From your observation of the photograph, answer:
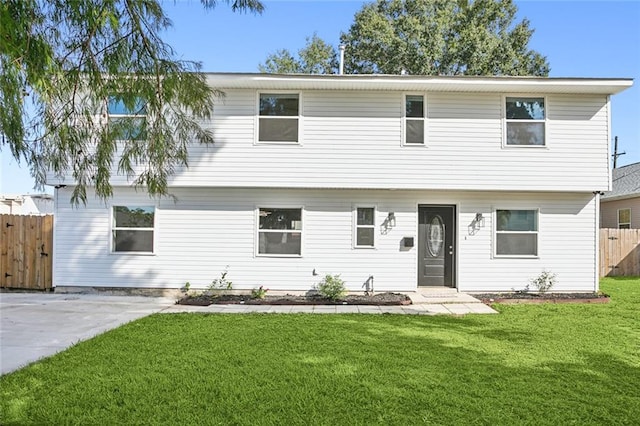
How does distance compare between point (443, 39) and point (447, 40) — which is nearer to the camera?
point (443, 39)

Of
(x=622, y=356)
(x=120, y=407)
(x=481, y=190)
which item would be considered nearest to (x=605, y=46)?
(x=481, y=190)

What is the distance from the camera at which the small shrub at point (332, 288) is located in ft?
31.2

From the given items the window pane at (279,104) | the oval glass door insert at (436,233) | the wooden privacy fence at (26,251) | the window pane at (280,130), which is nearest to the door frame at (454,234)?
the oval glass door insert at (436,233)

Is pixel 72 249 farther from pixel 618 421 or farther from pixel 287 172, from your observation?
pixel 618 421

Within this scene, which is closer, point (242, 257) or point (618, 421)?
point (618, 421)

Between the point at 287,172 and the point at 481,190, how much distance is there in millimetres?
4530

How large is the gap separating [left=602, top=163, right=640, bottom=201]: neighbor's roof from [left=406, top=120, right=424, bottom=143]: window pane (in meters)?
12.8

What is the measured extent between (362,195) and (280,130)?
245cm

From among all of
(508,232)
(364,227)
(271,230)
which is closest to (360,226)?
(364,227)

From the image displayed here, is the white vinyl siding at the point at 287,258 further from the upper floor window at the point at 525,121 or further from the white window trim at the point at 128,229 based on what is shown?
the upper floor window at the point at 525,121

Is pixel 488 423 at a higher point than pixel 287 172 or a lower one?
lower

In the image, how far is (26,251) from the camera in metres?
10.4

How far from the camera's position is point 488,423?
3.43m

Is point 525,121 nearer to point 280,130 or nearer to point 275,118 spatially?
point 280,130
